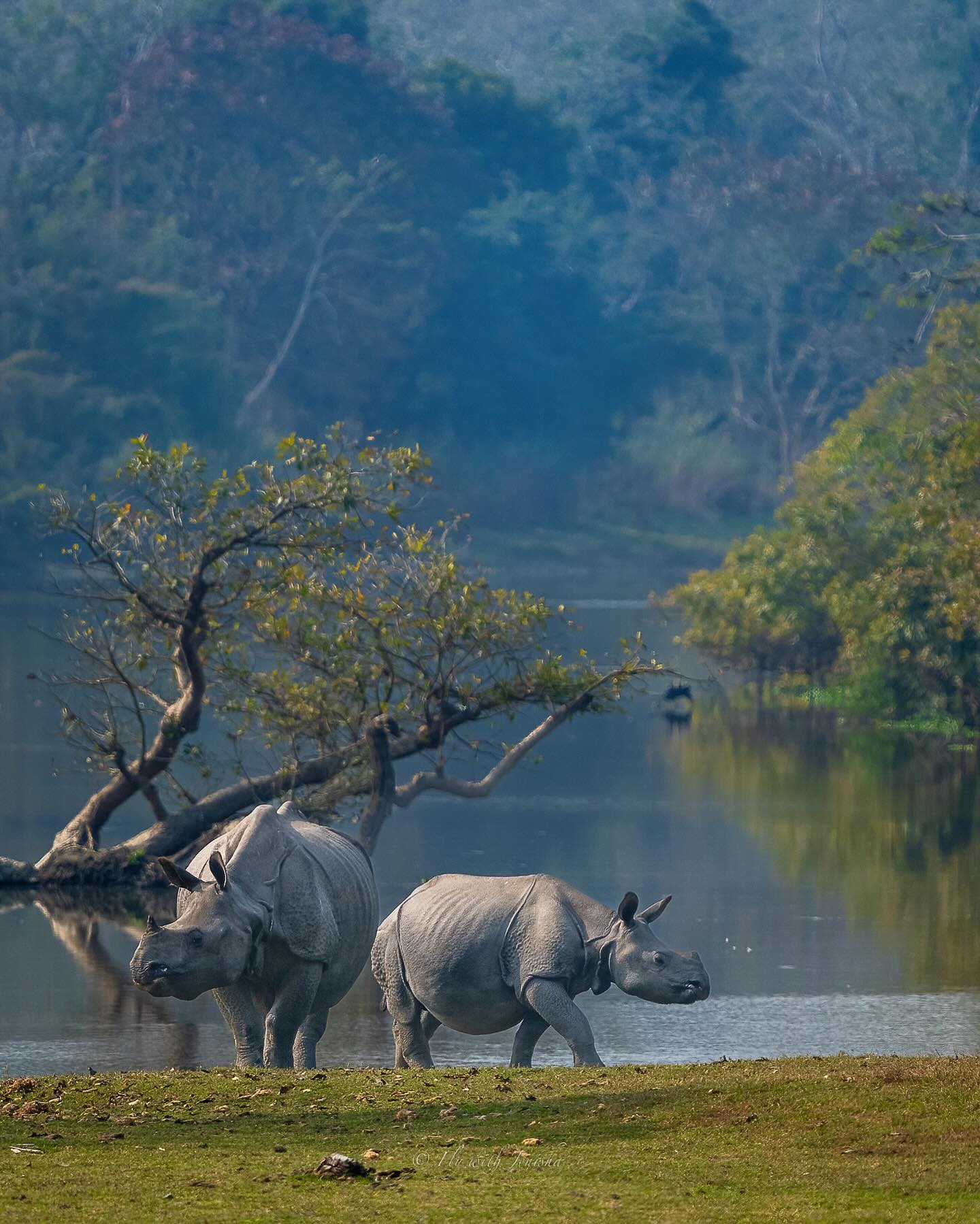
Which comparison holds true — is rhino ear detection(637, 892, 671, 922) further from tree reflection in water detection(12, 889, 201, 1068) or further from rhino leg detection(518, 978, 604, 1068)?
tree reflection in water detection(12, 889, 201, 1068)

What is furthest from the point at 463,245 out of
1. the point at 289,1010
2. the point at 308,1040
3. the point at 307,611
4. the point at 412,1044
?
the point at 289,1010

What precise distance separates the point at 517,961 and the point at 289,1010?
1.41 m

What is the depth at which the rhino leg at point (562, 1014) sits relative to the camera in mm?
A: 12625

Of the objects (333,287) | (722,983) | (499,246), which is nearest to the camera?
(722,983)

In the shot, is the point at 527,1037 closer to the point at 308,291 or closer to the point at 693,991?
the point at 693,991

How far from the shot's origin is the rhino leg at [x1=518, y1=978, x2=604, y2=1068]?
41.4 ft

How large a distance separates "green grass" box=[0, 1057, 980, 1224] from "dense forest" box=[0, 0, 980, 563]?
218 ft

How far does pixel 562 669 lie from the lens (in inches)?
852

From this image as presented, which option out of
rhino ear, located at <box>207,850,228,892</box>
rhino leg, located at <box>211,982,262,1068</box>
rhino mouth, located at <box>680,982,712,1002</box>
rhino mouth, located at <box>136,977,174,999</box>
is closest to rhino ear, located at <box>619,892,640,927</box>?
rhino mouth, located at <box>680,982,712,1002</box>

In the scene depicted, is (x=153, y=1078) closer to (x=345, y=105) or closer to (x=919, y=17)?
(x=345, y=105)

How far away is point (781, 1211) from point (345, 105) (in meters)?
87.1

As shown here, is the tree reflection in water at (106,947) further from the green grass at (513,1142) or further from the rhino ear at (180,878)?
the green grass at (513,1142)

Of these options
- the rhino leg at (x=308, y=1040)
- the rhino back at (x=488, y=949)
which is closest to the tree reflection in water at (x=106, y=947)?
the rhino leg at (x=308, y=1040)

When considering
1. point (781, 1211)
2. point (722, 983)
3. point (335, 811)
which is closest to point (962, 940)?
point (722, 983)
